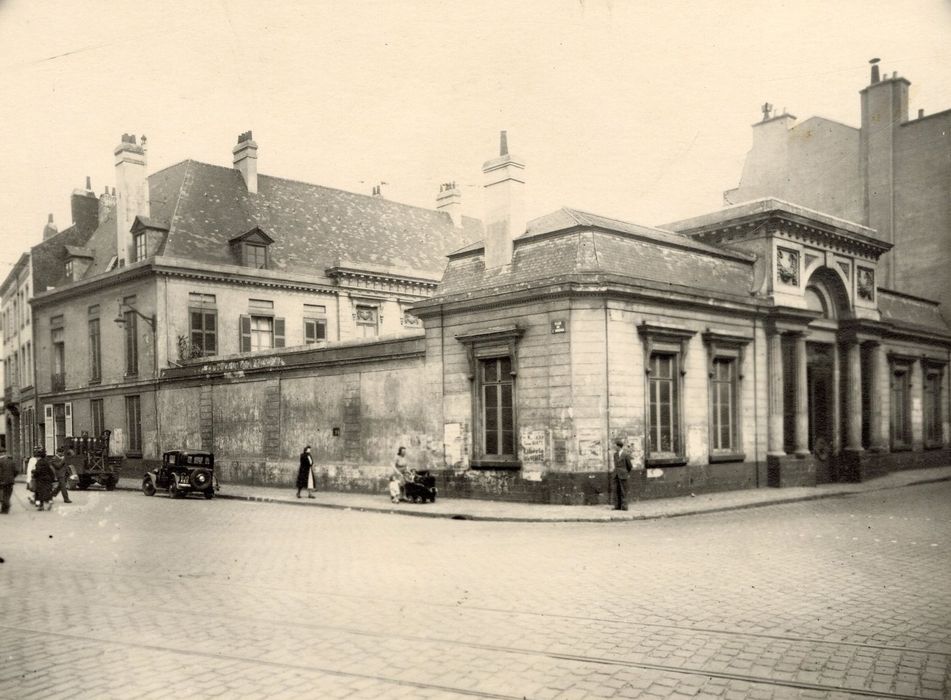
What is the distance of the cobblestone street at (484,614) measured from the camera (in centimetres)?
578

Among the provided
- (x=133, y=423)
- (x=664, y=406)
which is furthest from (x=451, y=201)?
(x=664, y=406)

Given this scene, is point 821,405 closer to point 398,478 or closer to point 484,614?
point 398,478

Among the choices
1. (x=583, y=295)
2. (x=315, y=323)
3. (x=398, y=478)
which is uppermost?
(x=315, y=323)

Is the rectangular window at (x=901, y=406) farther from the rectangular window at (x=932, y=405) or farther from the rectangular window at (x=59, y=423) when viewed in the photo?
the rectangular window at (x=59, y=423)

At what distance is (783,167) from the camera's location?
32750 mm

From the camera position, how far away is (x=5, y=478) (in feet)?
55.4

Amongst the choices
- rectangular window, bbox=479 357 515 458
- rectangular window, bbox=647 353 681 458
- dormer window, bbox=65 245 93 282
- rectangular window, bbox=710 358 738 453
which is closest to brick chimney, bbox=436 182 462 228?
dormer window, bbox=65 245 93 282

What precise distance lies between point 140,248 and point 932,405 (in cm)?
3205

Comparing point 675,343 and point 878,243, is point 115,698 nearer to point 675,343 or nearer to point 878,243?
point 675,343

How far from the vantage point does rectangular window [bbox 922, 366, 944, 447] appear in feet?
104

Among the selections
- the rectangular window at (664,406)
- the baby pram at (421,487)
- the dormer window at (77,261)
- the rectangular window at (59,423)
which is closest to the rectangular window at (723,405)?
the rectangular window at (664,406)

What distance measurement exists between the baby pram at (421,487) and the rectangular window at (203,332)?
1428cm

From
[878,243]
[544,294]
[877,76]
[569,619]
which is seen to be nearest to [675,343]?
[544,294]

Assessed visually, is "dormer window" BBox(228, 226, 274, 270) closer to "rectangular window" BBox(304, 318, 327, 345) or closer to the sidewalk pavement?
"rectangular window" BBox(304, 318, 327, 345)
